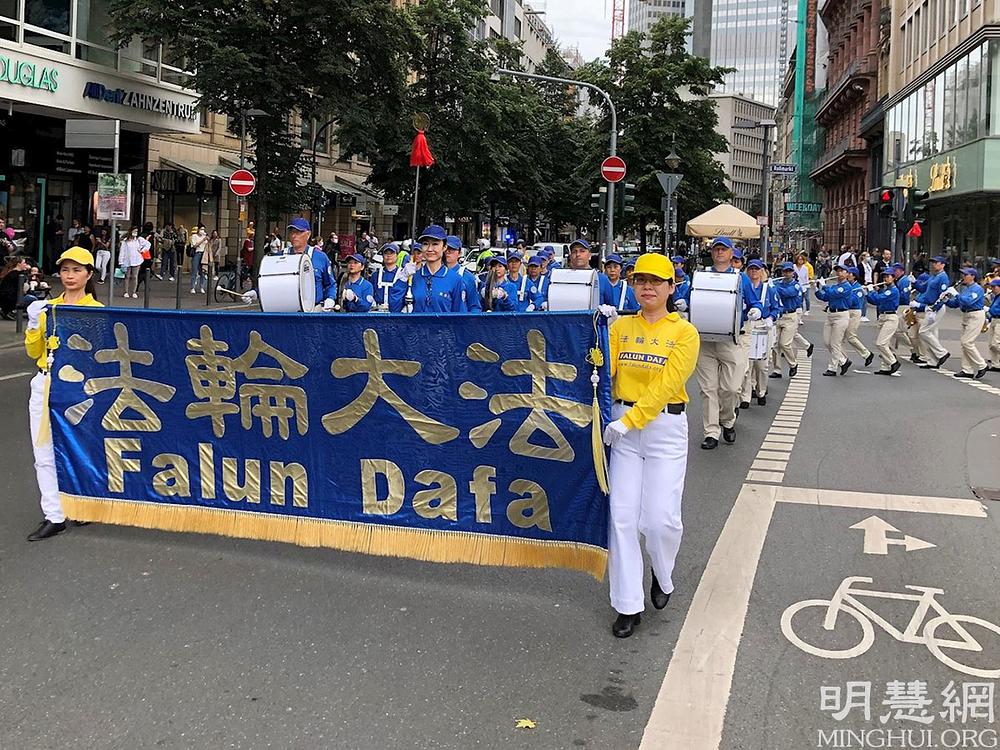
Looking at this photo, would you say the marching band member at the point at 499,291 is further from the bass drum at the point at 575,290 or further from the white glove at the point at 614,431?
the white glove at the point at 614,431

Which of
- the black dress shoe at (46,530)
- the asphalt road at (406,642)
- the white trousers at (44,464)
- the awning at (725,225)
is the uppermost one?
the awning at (725,225)

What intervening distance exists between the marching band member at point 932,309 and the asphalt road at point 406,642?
466 inches

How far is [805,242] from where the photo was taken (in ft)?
315

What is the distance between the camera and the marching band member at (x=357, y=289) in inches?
438

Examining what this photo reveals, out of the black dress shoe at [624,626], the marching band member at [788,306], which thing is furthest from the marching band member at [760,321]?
the black dress shoe at [624,626]

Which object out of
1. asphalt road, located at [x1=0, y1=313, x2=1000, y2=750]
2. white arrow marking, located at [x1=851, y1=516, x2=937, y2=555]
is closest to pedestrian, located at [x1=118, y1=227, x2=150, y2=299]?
asphalt road, located at [x1=0, y1=313, x2=1000, y2=750]

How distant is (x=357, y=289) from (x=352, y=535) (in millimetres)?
5697

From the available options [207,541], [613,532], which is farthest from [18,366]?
[613,532]

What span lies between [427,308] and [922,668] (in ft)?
20.4

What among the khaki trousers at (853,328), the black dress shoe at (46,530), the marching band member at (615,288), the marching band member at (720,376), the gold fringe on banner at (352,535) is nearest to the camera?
the gold fringe on banner at (352,535)

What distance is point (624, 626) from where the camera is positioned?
4957mm

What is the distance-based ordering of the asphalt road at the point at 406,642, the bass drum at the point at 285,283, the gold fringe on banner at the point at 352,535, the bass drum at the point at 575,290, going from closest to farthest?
1. the asphalt road at the point at 406,642
2. the gold fringe on banner at the point at 352,535
3. the bass drum at the point at 285,283
4. the bass drum at the point at 575,290

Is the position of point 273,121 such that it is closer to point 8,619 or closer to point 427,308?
point 427,308

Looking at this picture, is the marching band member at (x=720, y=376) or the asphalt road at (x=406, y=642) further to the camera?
the marching band member at (x=720, y=376)
